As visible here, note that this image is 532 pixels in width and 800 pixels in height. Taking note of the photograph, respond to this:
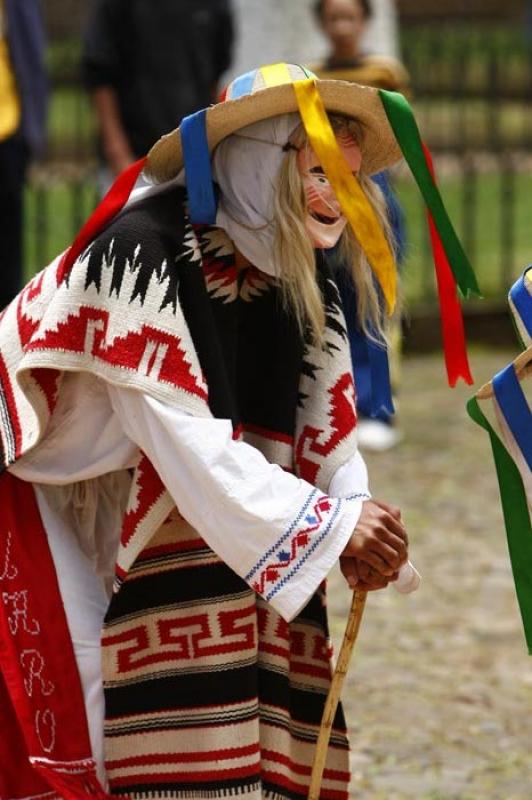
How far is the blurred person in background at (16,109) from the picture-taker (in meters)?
7.12

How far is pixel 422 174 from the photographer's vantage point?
3.37m

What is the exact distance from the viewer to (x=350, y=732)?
4.88 meters

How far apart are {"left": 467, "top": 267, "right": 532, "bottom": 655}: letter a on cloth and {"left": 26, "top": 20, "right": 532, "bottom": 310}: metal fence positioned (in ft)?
24.6

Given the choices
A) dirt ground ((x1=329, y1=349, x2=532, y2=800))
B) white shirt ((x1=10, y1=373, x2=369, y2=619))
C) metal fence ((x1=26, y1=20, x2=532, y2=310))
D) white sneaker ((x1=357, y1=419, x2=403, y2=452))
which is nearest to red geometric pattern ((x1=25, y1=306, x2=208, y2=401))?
white shirt ((x1=10, y1=373, x2=369, y2=619))

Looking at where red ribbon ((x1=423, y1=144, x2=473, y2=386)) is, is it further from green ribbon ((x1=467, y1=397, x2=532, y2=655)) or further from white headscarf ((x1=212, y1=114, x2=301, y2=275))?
white headscarf ((x1=212, y1=114, x2=301, y2=275))

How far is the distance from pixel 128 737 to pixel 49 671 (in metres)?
0.20

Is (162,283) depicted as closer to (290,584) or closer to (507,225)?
(290,584)

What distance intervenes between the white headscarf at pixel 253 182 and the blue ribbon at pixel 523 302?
0.48 metres

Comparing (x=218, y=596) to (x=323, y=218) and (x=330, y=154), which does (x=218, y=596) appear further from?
(x=330, y=154)

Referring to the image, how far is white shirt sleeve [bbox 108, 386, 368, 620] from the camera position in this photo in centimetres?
318

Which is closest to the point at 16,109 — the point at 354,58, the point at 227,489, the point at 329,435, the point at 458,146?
the point at 354,58

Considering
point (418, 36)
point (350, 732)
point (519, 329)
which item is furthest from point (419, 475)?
point (418, 36)

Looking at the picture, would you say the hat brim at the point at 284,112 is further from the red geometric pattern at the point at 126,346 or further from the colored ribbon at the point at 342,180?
the red geometric pattern at the point at 126,346

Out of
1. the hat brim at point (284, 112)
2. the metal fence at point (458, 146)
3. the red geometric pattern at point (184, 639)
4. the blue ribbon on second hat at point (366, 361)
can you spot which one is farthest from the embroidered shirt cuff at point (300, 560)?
the metal fence at point (458, 146)
